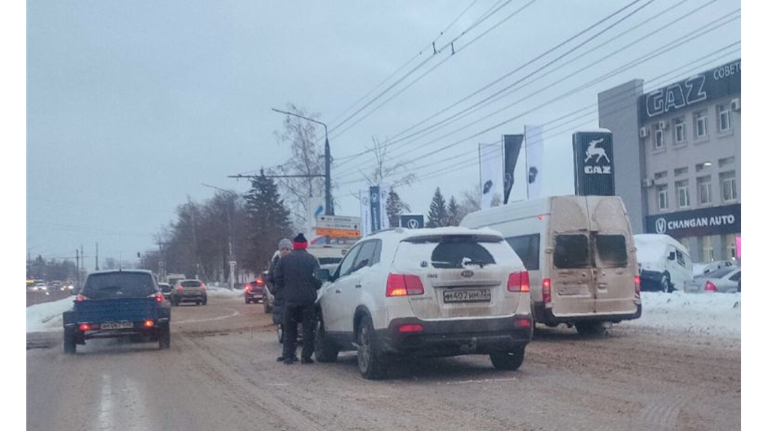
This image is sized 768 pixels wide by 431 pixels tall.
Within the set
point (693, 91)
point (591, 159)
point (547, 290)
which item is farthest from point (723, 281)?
point (693, 91)

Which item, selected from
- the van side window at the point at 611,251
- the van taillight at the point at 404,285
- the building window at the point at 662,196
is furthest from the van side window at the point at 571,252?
the building window at the point at 662,196

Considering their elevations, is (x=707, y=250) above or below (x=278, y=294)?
above

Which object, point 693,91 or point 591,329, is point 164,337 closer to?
point 591,329

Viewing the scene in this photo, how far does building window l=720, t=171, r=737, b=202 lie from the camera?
52078 mm

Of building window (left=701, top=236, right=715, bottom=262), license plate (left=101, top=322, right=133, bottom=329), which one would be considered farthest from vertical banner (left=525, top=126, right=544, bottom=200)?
building window (left=701, top=236, right=715, bottom=262)

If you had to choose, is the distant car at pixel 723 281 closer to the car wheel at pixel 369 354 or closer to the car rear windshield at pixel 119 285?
the car rear windshield at pixel 119 285

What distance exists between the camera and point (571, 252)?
1560 centimetres

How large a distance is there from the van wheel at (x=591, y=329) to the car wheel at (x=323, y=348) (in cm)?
564

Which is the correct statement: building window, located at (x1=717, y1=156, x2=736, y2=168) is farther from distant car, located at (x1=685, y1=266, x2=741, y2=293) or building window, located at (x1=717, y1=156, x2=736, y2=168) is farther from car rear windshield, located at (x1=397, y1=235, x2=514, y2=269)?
car rear windshield, located at (x1=397, y1=235, x2=514, y2=269)

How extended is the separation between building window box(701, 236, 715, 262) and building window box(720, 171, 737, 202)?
3072mm

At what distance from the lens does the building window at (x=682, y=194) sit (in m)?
56.2

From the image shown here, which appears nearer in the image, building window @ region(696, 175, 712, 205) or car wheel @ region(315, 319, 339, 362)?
car wheel @ region(315, 319, 339, 362)

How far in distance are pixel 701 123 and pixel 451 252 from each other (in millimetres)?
47808
